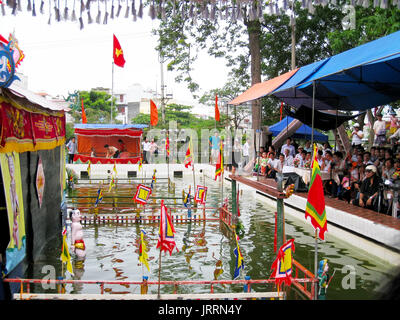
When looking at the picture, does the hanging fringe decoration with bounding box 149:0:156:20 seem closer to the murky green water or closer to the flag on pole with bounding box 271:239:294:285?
the flag on pole with bounding box 271:239:294:285

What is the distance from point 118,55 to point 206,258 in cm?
2355

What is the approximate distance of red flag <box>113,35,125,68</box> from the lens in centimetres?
3038

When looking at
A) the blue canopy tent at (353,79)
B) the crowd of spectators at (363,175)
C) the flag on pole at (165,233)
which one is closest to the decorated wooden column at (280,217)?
the blue canopy tent at (353,79)

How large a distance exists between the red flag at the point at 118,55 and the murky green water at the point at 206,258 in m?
19.7

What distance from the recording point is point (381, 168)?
12.2m

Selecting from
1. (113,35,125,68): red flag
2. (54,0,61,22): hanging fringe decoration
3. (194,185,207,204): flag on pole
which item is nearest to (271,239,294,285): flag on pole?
(54,0,61,22): hanging fringe decoration

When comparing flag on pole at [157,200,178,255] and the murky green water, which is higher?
flag on pole at [157,200,178,255]

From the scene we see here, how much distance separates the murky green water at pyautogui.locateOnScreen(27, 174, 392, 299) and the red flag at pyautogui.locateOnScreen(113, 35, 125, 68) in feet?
64.5

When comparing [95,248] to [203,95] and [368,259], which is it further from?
[203,95]

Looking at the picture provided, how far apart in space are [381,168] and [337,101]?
432cm

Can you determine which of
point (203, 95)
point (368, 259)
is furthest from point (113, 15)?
point (203, 95)

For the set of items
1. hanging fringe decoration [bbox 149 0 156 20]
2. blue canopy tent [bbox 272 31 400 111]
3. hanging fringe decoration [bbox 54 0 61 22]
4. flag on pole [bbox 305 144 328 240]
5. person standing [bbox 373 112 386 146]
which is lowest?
flag on pole [bbox 305 144 328 240]

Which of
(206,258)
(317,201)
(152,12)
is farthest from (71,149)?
(317,201)

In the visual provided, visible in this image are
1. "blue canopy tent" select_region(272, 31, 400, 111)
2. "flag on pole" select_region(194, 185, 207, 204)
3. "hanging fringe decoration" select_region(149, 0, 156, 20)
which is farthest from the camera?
"flag on pole" select_region(194, 185, 207, 204)
